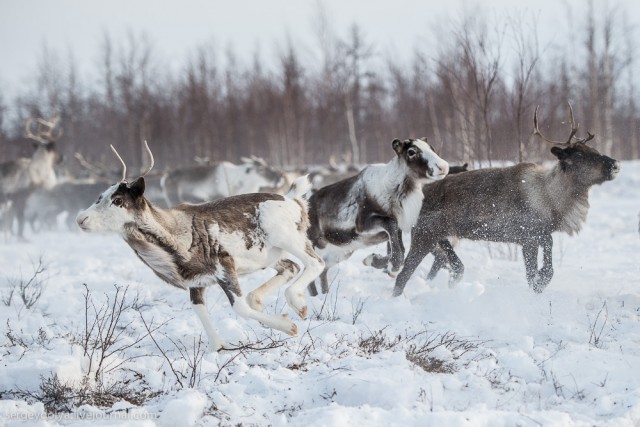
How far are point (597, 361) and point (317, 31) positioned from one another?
23289mm

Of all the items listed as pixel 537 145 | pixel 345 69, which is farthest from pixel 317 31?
pixel 537 145

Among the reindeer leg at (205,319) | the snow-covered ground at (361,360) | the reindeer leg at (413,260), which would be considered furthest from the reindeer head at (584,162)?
the reindeer leg at (205,319)

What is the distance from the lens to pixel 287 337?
4793mm

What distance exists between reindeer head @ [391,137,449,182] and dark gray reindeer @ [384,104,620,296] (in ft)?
2.05

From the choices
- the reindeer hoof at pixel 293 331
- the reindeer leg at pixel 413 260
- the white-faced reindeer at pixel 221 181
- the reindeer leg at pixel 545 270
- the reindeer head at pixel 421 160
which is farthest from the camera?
the white-faced reindeer at pixel 221 181

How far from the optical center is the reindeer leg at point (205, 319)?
4.71 metres

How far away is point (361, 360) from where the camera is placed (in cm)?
411

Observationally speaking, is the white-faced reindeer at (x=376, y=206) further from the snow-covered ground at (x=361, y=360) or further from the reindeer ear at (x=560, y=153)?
the reindeer ear at (x=560, y=153)

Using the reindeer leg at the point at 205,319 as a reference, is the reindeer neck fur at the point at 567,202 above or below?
above

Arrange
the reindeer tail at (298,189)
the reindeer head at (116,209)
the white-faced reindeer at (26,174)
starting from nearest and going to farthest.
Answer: the reindeer head at (116,209), the reindeer tail at (298,189), the white-faced reindeer at (26,174)

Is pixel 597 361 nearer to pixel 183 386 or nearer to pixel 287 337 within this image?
pixel 287 337

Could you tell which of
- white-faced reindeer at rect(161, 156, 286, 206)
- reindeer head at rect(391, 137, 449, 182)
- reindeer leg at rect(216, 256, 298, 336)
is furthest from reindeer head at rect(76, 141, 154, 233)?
white-faced reindeer at rect(161, 156, 286, 206)

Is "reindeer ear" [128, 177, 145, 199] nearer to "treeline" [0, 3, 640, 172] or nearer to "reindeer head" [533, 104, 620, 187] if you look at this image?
"reindeer head" [533, 104, 620, 187]

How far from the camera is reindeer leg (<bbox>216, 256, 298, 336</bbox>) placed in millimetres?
4695
